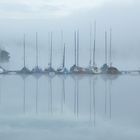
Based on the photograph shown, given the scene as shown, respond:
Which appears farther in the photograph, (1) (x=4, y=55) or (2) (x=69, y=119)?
(1) (x=4, y=55)

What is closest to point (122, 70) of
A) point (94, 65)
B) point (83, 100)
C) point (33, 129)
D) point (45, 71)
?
point (94, 65)

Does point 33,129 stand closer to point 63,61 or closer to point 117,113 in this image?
point 117,113

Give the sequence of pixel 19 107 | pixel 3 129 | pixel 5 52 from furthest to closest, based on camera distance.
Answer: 1. pixel 5 52
2. pixel 19 107
3. pixel 3 129

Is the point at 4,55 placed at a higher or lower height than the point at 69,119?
higher

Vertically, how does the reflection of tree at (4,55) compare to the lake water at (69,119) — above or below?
above

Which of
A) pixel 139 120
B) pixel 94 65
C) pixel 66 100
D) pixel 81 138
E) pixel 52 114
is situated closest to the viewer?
pixel 81 138

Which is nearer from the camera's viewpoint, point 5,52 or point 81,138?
point 81,138

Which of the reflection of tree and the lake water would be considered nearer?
the lake water

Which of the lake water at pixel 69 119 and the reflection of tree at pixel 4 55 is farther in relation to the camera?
the reflection of tree at pixel 4 55

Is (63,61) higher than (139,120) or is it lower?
higher

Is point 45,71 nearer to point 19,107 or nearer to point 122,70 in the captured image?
point 122,70

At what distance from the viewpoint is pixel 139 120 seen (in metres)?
8.28

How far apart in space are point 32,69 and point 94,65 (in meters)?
4.47

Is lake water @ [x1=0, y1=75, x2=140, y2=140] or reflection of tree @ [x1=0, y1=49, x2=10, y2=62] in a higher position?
reflection of tree @ [x1=0, y1=49, x2=10, y2=62]
